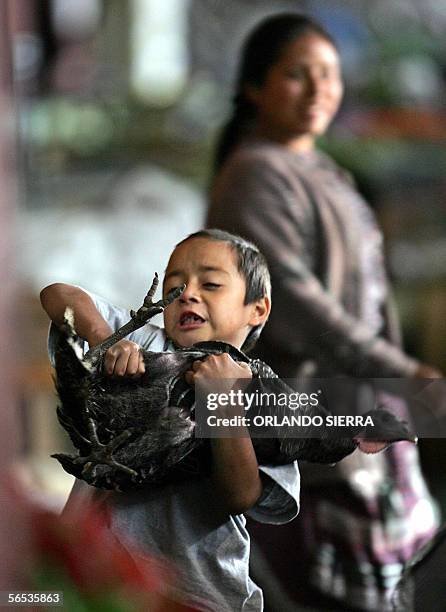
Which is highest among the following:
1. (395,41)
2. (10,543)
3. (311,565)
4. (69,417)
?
(395,41)

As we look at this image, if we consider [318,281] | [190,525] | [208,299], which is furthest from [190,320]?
[318,281]

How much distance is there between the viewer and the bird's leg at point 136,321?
1.78 ft

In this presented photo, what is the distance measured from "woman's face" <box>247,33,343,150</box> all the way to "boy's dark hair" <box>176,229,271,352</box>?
0.27 metres

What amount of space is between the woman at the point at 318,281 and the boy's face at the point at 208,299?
0.35ft

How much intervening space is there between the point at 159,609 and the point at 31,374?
21 cm

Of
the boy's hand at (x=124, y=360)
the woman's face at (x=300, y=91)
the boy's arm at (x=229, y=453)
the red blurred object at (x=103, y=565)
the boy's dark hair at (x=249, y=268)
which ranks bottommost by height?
the red blurred object at (x=103, y=565)

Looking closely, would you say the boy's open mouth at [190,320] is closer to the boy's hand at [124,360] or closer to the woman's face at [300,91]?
the boy's hand at [124,360]

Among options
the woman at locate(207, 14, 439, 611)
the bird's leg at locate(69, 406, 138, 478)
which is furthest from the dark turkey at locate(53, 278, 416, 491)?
→ the woman at locate(207, 14, 439, 611)

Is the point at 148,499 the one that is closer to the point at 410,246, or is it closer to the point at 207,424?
the point at 207,424

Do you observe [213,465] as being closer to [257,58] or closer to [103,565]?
[103,565]

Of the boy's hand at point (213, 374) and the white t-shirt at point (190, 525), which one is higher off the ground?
the boy's hand at point (213, 374)

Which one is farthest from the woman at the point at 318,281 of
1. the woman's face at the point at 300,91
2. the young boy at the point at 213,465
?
the young boy at the point at 213,465

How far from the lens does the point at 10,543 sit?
65 cm

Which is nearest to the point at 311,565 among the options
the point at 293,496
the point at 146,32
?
the point at 293,496
